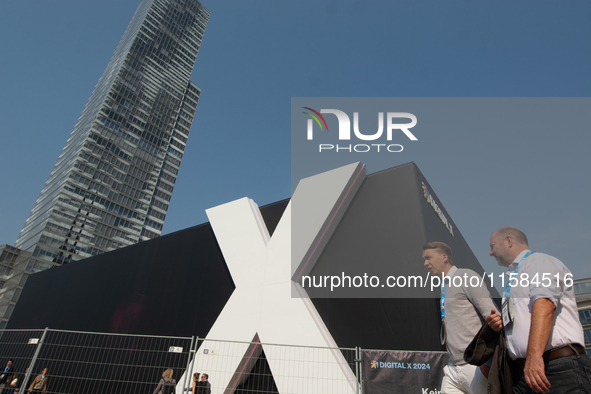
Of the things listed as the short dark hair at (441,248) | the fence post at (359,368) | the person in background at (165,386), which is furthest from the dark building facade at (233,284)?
the short dark hair at (441,248)

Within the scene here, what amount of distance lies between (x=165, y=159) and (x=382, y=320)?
247ft

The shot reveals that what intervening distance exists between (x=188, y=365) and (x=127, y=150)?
230 ft

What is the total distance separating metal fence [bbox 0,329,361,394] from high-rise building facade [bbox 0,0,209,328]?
47.9 metres

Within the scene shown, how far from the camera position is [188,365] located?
7082 millimetres

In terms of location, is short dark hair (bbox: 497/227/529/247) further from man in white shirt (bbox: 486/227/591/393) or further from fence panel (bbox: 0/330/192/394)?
fence panel (bbox: 0/330/192/394)

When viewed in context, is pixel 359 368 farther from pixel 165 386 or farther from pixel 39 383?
pixel 39 383

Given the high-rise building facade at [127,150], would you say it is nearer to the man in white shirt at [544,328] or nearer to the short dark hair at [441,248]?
the short dark hair at [441,248]

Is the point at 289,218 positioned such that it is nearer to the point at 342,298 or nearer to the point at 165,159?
the point at 342,298

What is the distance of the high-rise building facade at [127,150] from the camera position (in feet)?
187

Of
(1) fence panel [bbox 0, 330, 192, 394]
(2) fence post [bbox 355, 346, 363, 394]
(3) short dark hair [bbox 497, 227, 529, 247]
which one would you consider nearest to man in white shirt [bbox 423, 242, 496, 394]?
(3) short dark hair [bbox 497, 227, 529, 247]

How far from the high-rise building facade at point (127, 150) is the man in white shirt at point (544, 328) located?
62162 millimetres

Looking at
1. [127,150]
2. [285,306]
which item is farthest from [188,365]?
[127,150]

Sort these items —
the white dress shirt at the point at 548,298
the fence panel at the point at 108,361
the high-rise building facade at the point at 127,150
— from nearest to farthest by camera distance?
the white dress shirt at the point at 548,298 < the fence panel at the point at 108,361 < the high-rise building facade at the point at 127,150

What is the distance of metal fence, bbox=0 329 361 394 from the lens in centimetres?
749
